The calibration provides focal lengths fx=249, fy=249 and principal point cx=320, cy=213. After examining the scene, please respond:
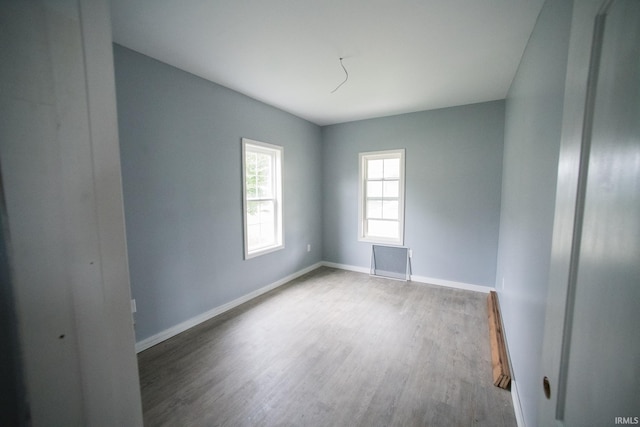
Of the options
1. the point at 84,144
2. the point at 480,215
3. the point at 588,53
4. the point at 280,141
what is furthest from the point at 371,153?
the point at 84,144

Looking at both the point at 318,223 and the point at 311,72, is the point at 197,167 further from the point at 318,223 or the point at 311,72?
the point at 318,223

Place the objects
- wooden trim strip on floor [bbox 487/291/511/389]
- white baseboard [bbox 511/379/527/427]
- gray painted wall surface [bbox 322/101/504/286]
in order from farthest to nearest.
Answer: gray painted wall surface [bbox 322/101/504/286] < wooden trim strip on floor [bbox 487/291/511/389] < white baseboard [bbox 511/379/527/427]

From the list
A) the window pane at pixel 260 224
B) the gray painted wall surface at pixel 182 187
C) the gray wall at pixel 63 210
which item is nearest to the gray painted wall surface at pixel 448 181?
the window pane at pixel 260 224

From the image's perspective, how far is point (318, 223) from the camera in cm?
478

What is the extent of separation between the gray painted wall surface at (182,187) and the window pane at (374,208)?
1.96 m

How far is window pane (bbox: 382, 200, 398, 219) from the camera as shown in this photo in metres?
4.23

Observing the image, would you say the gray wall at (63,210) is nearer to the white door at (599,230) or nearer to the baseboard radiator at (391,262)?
the white door at (599,230)

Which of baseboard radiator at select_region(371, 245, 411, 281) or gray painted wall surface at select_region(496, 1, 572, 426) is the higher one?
gray painted wall surface at select_region(496, 1, 572, 426)

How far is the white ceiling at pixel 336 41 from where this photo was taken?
5.47ft

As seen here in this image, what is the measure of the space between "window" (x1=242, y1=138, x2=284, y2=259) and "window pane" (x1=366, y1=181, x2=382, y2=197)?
1606mm

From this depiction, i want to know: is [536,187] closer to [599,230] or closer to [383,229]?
[599,230]

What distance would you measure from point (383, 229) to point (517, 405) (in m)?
2.94

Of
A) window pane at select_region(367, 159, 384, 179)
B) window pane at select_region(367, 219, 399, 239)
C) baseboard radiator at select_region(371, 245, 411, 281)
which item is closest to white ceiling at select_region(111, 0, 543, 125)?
window pane at select_region(367, 159, 384, 179)

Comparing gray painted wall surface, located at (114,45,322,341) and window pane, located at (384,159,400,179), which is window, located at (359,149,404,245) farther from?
gray painted wall surface, located at (114,45,322,341)
